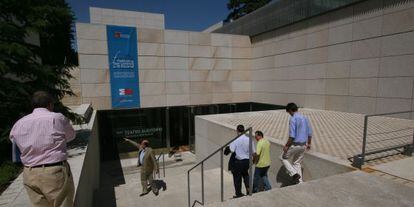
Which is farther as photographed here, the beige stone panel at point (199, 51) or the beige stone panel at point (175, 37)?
the beige stone panel at point (199, 51)

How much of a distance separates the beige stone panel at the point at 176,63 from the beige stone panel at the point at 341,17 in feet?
29.9

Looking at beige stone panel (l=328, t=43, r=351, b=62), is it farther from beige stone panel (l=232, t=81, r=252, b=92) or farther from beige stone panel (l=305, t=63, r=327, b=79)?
beige stone panel (l=232, t=81, r=252, b=92)

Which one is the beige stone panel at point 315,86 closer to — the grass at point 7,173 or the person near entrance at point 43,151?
the person near entrance at point 43,151

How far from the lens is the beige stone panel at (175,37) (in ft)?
51.6

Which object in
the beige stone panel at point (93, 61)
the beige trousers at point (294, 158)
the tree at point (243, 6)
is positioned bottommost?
the beige trousers at point (294, 158)

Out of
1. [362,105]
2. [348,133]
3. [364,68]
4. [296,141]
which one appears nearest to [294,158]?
[296,141]

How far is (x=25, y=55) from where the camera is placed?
4.94 meters

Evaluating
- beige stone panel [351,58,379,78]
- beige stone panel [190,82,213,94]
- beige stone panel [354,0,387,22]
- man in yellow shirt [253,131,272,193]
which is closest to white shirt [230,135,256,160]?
man in yellow shirt [253,131,272,193]

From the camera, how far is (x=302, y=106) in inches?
570

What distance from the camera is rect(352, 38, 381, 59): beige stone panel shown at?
1040cm

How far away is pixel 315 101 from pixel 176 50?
9.48 metres

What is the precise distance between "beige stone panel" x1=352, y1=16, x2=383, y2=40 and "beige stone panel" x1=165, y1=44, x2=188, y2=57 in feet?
32.8

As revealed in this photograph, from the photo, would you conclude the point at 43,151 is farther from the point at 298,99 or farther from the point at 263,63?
the point at 263,63

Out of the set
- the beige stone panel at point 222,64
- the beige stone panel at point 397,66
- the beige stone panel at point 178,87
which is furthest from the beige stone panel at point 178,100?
the beige stone panel at point 397,66
